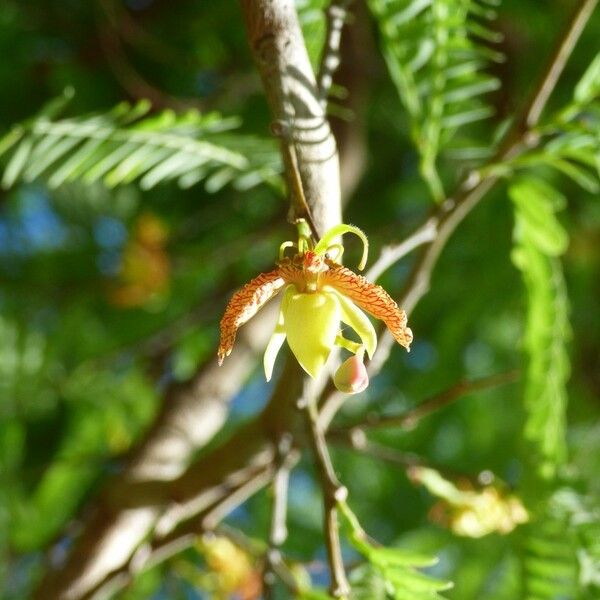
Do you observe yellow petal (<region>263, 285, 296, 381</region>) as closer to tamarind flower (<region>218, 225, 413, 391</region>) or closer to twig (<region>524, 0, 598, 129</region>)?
tamarind flower (<region>218, 225, 413, 391</region>)

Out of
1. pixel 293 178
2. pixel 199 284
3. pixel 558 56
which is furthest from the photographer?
pixel 199 284

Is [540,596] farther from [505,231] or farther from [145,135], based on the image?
[505,231]

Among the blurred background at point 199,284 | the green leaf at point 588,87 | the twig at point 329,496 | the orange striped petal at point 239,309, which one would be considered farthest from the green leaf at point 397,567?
the blurred background at point 199,284

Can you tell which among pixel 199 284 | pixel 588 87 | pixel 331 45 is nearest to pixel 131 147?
pixel 331 45

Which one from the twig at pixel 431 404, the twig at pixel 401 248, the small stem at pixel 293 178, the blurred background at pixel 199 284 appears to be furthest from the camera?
the blurred background at pixel 199 284

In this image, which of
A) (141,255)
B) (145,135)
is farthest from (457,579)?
(145,135)

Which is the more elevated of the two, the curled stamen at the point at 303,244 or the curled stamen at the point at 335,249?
the curled stamen at the point at 303,244

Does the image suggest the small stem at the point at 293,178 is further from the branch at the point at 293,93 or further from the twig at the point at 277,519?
the twig at the point at 277,519

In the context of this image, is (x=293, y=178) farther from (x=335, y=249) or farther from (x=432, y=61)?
(x=432, y=61)
